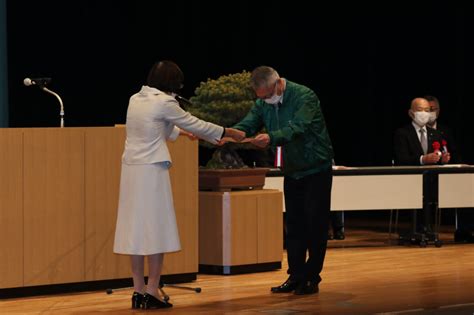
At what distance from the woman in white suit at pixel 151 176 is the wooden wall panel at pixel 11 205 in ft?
2.49

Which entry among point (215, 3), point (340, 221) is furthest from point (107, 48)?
point (340, 221)

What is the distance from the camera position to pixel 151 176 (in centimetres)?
655

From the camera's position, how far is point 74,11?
1134cm

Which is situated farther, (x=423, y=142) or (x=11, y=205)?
(x=423, y=142)

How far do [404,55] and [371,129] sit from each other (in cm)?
94

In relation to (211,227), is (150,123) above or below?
above

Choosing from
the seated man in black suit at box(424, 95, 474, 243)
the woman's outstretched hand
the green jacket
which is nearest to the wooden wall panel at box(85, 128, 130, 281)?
the woman's outstretched hand


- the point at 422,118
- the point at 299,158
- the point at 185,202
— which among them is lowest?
the point at 185,202

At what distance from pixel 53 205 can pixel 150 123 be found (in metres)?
1.03

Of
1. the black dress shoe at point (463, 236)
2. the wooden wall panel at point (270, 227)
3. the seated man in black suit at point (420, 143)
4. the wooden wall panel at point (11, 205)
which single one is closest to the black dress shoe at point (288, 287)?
the wooden wall panel at point (270, 227)

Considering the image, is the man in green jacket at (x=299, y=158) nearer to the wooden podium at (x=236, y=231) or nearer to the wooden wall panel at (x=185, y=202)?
the wooden wall panel at (x=185, y=202)

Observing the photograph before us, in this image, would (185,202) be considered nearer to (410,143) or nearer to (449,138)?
(410,143)

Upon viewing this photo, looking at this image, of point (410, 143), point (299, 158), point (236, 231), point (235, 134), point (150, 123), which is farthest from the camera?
point (410, 143)

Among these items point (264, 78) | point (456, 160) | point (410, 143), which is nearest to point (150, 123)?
point (264, 78)
